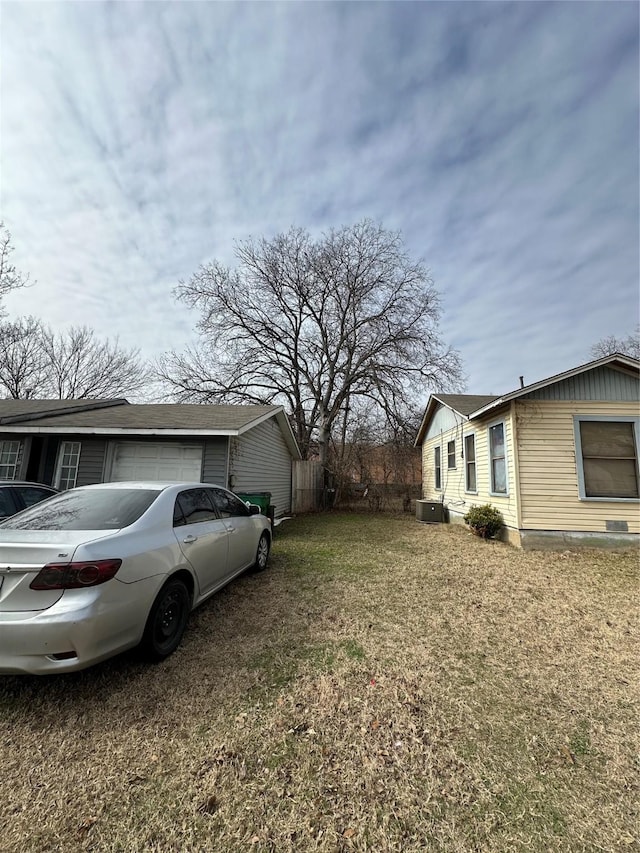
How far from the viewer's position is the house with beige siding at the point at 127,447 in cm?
903

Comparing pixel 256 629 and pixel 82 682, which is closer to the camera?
pixel 82 682

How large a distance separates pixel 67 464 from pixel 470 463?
11.4 m

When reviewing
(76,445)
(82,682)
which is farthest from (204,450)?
(82,682)

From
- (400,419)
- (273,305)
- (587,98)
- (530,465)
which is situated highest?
(273,305)

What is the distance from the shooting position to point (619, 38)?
599cm

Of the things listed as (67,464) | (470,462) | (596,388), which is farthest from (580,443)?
(67,464)

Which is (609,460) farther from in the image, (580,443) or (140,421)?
(140,421)

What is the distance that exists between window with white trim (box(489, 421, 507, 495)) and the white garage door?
24.6 ft

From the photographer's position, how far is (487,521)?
28.9ft

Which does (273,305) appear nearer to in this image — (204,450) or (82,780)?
(204,450)

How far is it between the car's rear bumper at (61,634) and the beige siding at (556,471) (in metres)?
8.04

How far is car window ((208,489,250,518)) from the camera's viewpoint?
4.72m

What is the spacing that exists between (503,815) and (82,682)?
301cm

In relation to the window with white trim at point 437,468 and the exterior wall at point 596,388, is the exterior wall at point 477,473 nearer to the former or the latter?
the window with white trim at point 437,468
